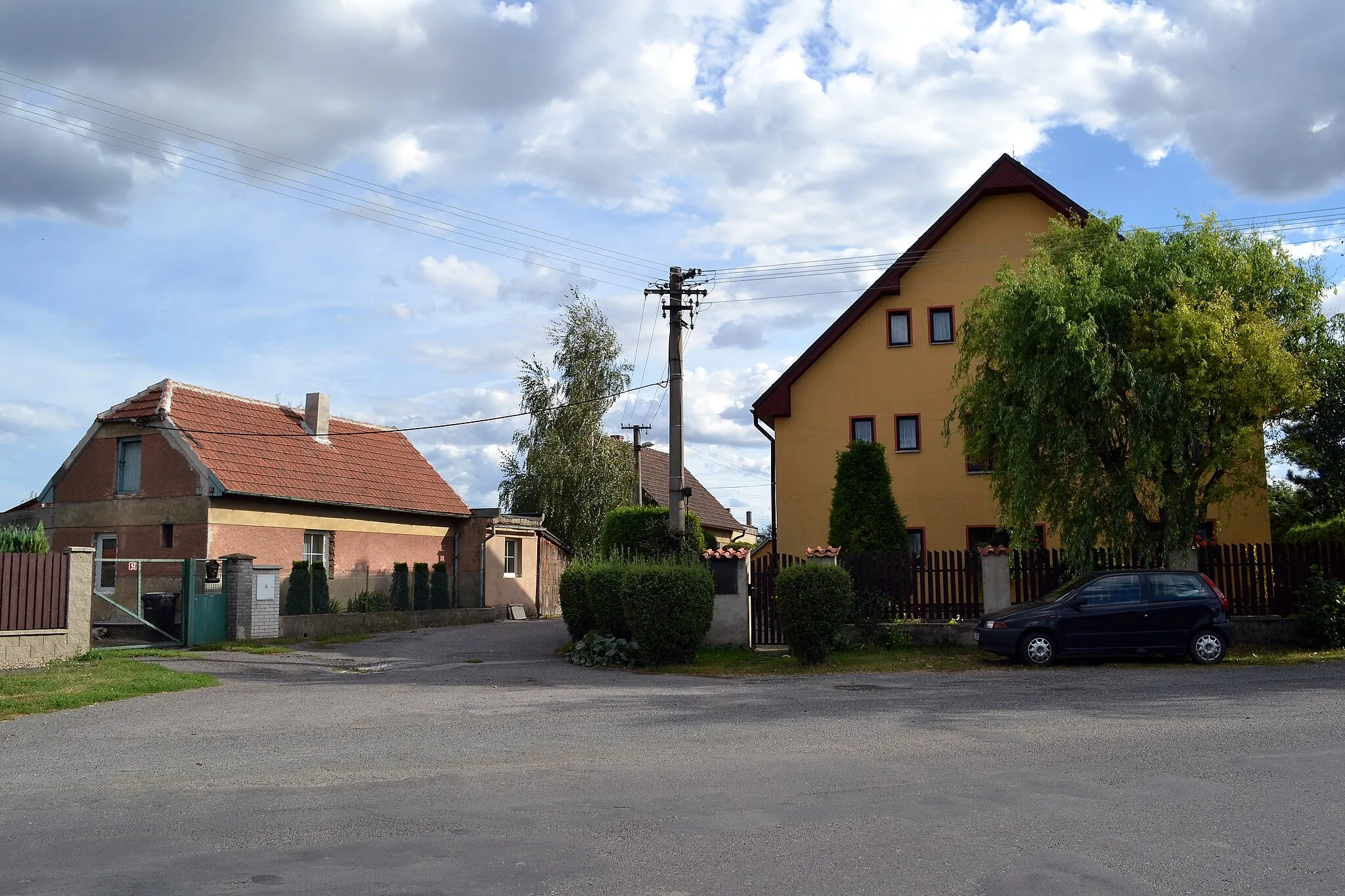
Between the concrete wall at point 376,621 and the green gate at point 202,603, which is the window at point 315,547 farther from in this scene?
the green gate at point 202,603

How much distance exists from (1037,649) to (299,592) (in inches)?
686

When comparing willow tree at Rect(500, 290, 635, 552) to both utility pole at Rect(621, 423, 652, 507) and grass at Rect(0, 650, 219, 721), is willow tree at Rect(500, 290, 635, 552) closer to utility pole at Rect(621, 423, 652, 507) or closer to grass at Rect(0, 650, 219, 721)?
utility pole at Rect(621, 423, 652, 507)

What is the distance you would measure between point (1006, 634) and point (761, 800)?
10179 millimetres

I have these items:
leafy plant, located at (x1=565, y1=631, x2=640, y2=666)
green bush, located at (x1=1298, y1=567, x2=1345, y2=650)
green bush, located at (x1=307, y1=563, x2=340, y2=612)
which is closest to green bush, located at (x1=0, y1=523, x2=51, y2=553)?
green bush, located at (x1=307, y1=563, x2=340, y2=612)

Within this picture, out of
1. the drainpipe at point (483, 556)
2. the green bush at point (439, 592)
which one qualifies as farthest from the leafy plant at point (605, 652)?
the drainpipe at point (483, 556)

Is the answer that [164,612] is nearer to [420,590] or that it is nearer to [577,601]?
[420,590]

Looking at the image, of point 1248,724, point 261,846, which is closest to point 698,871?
point 261,846

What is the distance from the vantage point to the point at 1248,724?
10.5 m

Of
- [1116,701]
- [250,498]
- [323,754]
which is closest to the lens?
[323,754]

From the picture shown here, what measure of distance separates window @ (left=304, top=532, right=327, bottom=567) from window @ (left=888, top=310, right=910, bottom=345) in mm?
16513

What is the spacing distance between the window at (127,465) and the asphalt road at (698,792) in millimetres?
15392

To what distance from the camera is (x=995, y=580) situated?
19031 mm

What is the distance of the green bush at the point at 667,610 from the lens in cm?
1762

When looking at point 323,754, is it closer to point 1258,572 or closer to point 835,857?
point 835,857
